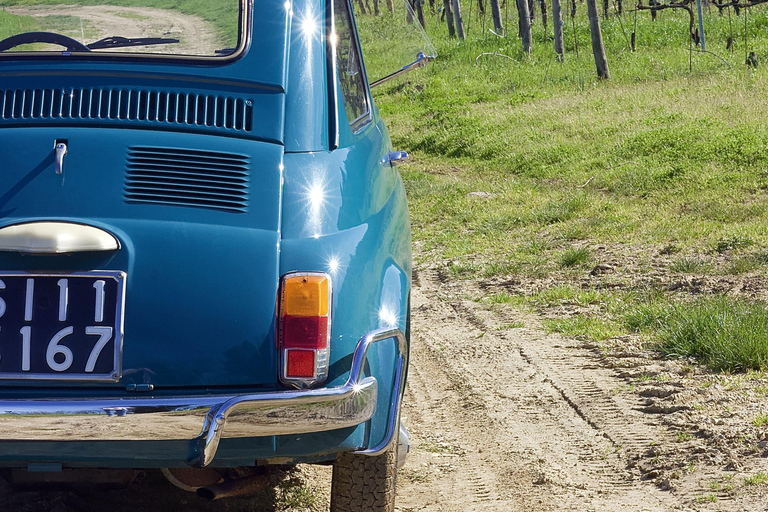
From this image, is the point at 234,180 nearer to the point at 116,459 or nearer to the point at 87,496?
the point at 116,459

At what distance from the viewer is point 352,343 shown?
89.6 inches

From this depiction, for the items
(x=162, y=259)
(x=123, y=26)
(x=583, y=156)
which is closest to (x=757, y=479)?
(x=162, y=259)

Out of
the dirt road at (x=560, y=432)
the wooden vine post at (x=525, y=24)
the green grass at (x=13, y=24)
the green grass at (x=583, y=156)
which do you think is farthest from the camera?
the wooden vine post at (x=525, y=24)

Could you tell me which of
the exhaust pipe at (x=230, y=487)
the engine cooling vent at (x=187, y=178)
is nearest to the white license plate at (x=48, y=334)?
the engine cooling vent at (x=187, y=178)

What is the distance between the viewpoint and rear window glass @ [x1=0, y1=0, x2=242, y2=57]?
2.85 m

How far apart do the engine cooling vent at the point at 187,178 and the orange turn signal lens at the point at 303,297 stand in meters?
0.26

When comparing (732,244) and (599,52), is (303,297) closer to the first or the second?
(732,244)

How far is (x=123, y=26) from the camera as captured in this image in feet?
10.1

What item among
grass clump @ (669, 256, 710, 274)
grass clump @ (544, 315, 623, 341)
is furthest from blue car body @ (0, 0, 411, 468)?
grass clump @ (669, 256, 710, 274)

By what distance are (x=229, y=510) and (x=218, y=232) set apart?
1.28m

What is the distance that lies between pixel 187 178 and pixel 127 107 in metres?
0.36

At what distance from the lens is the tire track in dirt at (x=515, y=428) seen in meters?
3.27

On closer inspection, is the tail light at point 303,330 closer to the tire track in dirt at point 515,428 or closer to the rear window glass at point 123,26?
the rear window glass at point 123,26

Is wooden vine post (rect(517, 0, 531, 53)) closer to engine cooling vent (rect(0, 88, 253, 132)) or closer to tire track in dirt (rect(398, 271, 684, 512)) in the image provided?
tire track in dirt (rect(398, 271, 684, 512))
